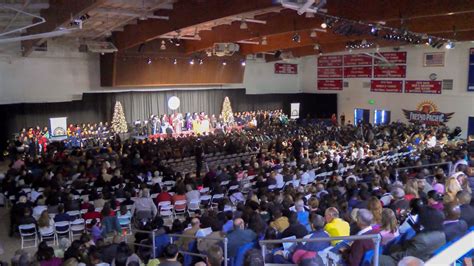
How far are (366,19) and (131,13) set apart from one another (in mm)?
7989

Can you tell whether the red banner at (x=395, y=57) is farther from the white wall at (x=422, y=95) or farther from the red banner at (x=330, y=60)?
the red banner at (x=330, y=60)

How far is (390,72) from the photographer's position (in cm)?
2755

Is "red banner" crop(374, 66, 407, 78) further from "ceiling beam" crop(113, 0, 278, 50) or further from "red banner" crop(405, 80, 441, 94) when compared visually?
"ceiling beam" crop(113, 0, 278, 50)

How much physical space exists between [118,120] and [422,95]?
18.1 metres

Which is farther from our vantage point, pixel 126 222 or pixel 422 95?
pixel 422 95

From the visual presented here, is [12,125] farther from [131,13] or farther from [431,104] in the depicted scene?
[431,104]

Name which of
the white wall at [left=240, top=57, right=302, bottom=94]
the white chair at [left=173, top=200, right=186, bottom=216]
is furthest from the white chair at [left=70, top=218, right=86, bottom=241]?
the white wall at [left=240, top=57, right=302, bottom=94]

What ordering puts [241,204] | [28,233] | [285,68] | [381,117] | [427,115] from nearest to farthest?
1. [241,204]
2. [28,233]
3. [427,115]
4. [381,117]
5. [285,68]

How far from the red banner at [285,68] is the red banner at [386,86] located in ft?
21.1

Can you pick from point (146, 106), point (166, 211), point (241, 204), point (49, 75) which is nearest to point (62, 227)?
point (166, 211)

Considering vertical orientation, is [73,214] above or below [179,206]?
above

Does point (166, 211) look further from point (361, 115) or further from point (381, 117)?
point (361, 115)

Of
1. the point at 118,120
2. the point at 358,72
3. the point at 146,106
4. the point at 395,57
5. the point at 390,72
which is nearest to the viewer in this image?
the point at 118,120

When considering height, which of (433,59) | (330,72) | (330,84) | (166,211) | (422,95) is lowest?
(166,211)
